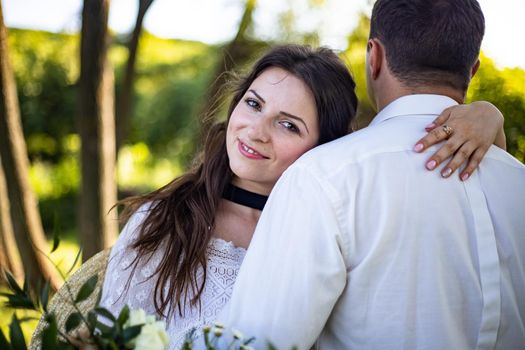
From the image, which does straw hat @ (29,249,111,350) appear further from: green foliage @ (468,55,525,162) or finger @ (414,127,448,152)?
green foliage @ (468,55,525,162)

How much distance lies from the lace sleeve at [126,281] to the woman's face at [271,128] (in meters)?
0.50

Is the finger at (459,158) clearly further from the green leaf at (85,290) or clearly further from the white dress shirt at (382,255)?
the green leaf at (85,290)

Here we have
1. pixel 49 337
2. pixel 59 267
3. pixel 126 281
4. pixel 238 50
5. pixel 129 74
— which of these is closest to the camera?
pixel 49 337

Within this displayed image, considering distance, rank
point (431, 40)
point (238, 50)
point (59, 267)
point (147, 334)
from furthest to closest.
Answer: point (238, 50)
point (59, 267)
point (431, 40)
point (147, 334)

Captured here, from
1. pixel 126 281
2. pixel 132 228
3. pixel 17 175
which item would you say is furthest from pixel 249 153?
pixel 17 175

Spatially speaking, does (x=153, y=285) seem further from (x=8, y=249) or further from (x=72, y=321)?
(x=8, y=249)

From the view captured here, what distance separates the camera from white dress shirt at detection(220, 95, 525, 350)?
1.63 m

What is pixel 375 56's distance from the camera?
188 cm

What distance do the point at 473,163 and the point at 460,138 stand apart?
3.1 inches

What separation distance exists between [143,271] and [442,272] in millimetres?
1162

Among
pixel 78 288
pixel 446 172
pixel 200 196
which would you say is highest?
pixel 446 172

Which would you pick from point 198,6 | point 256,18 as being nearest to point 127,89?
point 198,6

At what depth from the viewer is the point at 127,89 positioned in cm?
444

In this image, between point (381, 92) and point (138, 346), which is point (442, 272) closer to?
point (381, 92)
